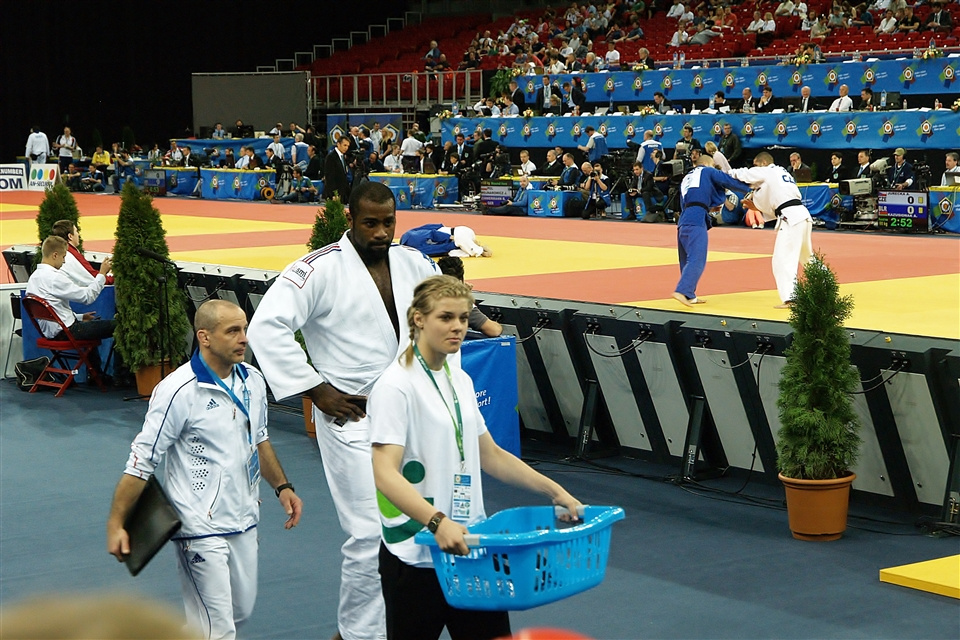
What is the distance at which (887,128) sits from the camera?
2552 cm

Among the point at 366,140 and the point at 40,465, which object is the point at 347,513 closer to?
the point at 40,465

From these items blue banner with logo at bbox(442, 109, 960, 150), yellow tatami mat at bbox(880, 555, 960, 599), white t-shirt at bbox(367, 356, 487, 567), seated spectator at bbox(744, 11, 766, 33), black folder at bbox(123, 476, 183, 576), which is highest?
seated spectator at bbox(744, 11, 766, 33)

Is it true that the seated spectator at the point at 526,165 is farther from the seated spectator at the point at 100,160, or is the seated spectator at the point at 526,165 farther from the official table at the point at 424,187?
the seated spectator at the point at 100,160

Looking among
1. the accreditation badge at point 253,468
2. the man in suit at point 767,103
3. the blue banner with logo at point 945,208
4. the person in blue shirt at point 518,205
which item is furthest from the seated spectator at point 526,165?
the accreditation badge at point 253,468

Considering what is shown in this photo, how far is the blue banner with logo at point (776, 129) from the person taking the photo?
82.0 ft

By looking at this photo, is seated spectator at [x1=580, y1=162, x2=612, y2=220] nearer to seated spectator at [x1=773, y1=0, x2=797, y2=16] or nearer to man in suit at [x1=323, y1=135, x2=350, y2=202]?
man in suit at [x1=323, y1=135, x2=350, y2=202]

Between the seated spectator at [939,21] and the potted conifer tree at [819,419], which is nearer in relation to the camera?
the potted conifer tree at [819,419]

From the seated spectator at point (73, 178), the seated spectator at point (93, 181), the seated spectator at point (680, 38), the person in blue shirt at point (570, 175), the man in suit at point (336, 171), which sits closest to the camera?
the man in suit at point (336, 171)

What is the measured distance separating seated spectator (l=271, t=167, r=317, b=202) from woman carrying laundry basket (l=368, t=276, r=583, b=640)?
30836 mm

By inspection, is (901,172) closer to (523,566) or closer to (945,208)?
(945,208)

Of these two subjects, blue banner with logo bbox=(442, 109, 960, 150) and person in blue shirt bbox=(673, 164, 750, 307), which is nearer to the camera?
person in blue shirt bbox=(673, 164, 750, 307)

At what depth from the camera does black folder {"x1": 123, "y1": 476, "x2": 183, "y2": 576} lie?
4598 millimetres

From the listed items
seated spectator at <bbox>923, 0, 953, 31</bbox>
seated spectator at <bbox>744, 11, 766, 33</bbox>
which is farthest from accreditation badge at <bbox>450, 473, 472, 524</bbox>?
seated spectator at <bbox>744, 11, 766, 33</bbox>

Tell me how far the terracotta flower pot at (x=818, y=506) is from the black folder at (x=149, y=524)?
431 centimetres
